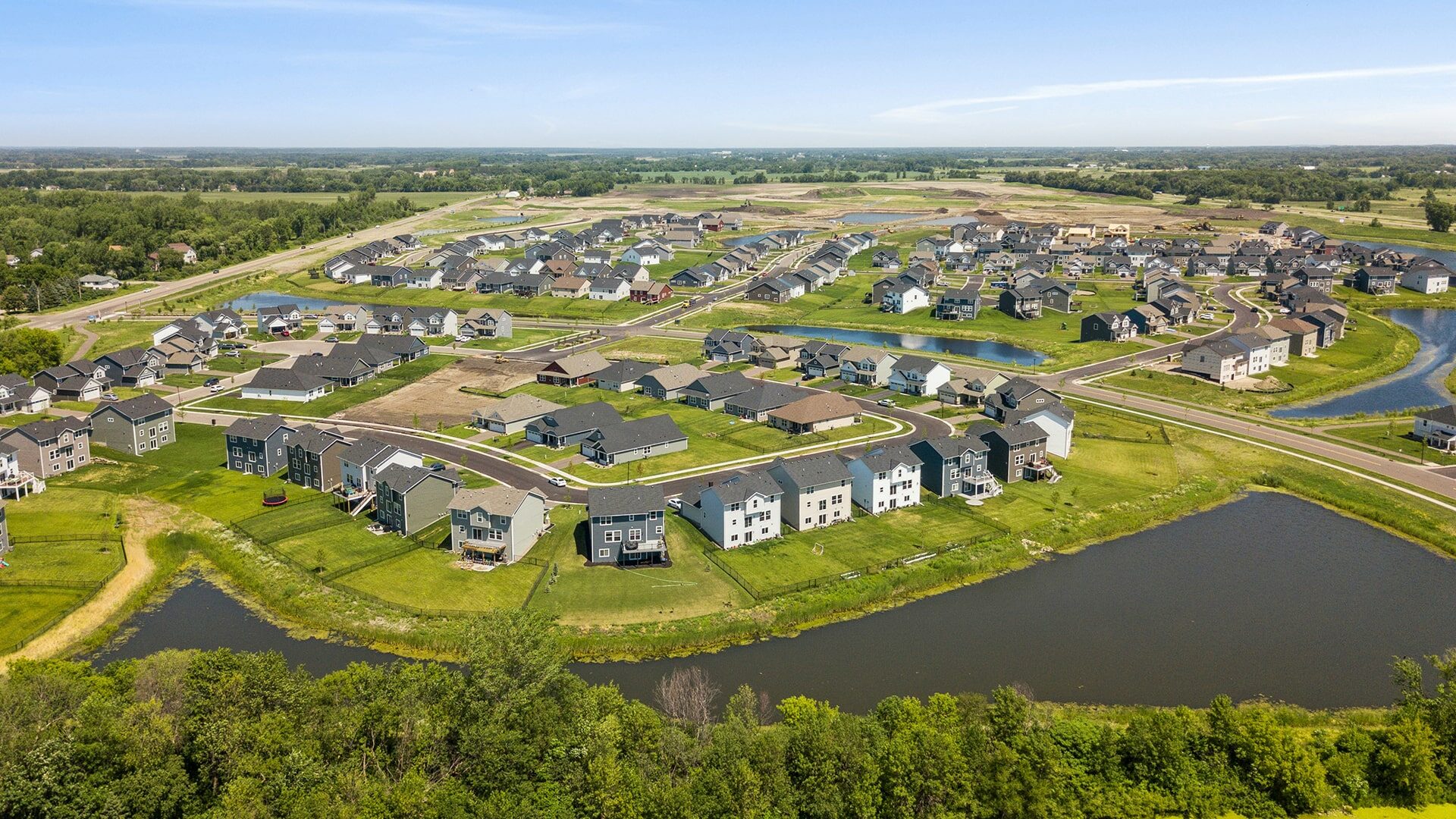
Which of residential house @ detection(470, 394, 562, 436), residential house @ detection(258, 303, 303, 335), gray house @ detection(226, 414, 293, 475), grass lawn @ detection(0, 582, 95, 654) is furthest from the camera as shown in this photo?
residential house @ detection(258, 303, 303, 335)

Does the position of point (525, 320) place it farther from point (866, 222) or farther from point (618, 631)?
point (866, 222)

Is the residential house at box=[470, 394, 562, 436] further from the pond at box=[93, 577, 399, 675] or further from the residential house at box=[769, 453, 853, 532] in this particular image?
the pond at box=[93, 577, 399, 675]

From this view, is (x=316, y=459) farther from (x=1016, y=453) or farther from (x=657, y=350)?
(x=657, y=350)

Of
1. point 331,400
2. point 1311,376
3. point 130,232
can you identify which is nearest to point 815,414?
point 331,400

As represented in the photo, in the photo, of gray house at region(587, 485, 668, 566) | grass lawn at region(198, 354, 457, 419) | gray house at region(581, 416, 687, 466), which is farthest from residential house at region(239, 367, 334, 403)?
gray house at region(587, 485, 668, 566)

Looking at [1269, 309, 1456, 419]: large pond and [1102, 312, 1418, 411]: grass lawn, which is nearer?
[1269, 309, 1456, 419]: large pond

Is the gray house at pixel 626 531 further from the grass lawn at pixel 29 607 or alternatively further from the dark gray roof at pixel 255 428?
the dark gray roof at pixel 255 428
